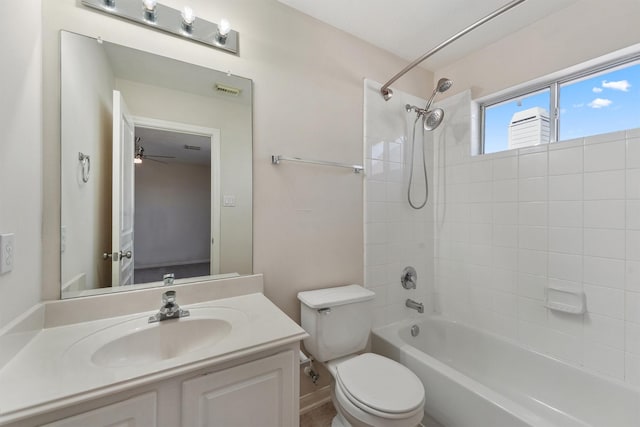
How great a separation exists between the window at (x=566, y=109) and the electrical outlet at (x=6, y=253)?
2.62 m

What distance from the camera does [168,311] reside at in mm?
1099

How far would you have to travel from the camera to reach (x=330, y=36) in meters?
1.73

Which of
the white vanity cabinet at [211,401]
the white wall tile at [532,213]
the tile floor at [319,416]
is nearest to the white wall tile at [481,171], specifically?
the white wall tile at [532,213]

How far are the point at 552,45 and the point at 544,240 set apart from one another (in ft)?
4.01

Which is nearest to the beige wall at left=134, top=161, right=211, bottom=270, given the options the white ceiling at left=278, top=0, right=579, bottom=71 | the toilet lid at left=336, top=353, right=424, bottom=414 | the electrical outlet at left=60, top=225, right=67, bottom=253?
the electrical outlet at left=60, top=225, right=67, bottom=253

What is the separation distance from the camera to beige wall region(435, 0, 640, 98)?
1395mm

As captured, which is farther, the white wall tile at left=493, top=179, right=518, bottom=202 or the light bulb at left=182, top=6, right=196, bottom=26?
the white wall tile at left=493, top=179, right=518, bottom=202

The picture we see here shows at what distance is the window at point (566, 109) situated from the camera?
1.47 meters

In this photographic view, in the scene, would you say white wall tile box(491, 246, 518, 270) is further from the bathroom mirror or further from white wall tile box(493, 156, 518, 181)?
the bathroom mirror

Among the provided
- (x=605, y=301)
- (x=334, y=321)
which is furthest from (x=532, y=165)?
(x=334, y=321)

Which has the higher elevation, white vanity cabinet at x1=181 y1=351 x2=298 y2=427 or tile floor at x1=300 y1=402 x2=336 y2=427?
white vanity cabinet at x1=181 y1=351 x2=298 y2=427

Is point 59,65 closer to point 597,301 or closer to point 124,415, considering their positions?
point 124,415

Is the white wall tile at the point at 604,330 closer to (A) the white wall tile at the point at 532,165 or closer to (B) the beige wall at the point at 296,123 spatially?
(A) the white wall tile at the point at 532,165

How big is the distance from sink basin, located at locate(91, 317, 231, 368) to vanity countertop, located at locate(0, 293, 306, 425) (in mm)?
43
